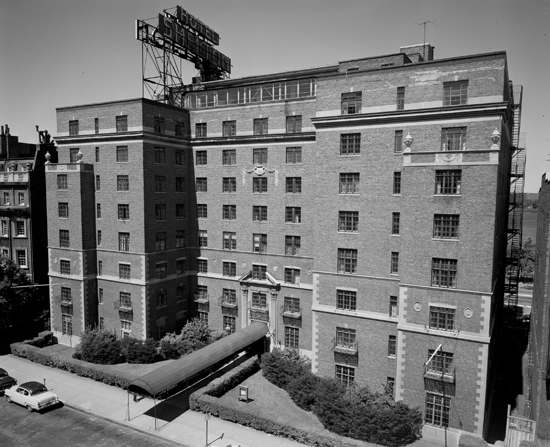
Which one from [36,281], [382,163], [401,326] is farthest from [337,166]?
[36,281]

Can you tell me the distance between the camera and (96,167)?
49.6 meters

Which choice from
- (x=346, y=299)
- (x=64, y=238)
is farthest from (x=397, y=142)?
(x=64, y=238)

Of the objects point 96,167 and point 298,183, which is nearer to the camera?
point 298,183

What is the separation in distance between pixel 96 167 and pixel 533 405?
48.1 m

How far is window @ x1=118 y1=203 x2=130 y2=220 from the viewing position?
48.2 m

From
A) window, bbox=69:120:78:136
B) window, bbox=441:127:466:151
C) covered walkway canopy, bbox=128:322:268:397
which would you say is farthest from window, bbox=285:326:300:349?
window, bbox=69:120:78:136

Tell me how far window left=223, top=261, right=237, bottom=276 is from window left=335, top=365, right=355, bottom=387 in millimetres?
17395

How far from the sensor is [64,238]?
50844 mm

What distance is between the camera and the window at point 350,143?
37688 millimetres

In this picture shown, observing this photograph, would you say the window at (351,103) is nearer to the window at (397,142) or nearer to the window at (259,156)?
the window at (397,142)

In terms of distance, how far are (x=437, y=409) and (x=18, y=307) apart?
154ft

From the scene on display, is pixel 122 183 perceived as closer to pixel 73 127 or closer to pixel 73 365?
pixel 73 127

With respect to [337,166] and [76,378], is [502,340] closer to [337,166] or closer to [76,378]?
[337,166]

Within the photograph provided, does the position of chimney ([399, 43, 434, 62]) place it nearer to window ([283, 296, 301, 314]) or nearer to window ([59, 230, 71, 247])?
window ([283, 296, 301, 314])
